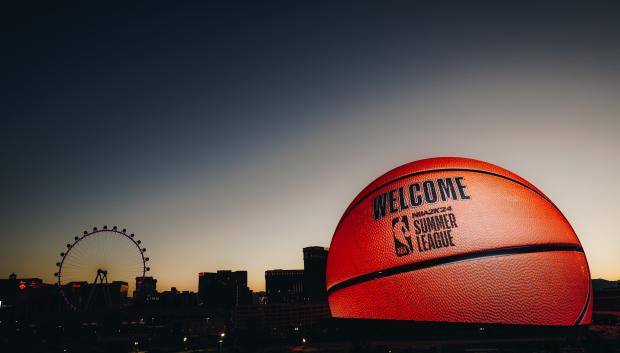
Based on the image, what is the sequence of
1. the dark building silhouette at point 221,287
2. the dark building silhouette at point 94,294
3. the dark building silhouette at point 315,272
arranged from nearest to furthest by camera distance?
the dark building silhouette at point 94,294
the dark building silhouette at point 221,287
the dark building silhouette at point 315,272

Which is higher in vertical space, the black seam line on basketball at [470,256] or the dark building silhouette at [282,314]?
the black seam line on basketball at [470,256]

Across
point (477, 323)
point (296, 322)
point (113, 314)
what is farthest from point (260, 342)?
point (296, 322)

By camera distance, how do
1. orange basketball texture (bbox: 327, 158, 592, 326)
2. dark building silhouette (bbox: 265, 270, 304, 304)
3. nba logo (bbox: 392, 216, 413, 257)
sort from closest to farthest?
orange basketball texture (bbox: 327, 158, 592, 326), nba logo (bbox: 392, 216, 413, 257), dark building silhouette (bbox: 265, 270, 304, 304)

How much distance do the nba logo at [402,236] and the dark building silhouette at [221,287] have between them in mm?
148407

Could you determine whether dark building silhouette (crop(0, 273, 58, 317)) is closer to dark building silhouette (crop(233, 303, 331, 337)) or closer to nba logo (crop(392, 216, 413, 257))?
dark building silhouette (crop(233, 303, 331, 337))

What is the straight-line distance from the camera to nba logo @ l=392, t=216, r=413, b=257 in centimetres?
634

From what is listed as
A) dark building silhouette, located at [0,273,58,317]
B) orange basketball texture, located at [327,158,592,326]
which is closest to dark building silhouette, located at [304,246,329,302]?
dark building silhouette, located at [0,273,58,317]

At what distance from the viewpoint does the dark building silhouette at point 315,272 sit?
16062 centimetres

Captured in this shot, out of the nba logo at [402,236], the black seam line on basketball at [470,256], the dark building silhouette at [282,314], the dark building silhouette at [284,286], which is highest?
the dark building silhouette at [284,286]

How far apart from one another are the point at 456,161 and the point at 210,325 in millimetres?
154391

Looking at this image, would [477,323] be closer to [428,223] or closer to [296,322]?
[428,223]

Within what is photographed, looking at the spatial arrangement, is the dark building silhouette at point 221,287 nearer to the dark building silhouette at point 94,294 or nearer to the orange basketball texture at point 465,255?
the dark building silhouette at point 94,294

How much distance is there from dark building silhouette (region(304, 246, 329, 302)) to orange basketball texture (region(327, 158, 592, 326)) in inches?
6136

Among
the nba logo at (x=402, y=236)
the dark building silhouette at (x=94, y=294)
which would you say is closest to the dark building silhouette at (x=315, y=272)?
the dark building silhouette at (x=94, y=294)
